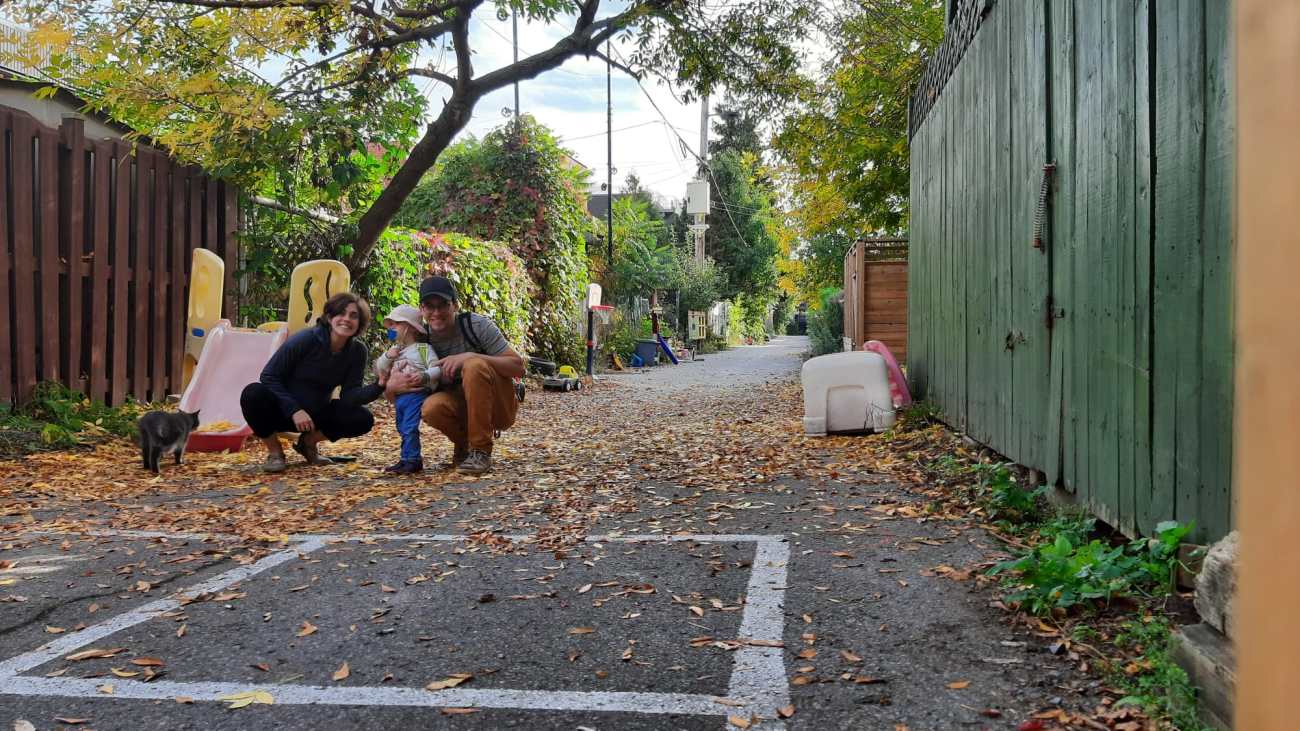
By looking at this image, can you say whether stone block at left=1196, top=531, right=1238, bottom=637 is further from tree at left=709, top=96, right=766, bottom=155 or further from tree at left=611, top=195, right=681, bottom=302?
tree at left=709, top=96, right=766, bottom=155

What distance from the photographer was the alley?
8.06 feet

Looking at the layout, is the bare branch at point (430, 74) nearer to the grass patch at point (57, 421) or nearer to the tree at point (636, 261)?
the grass patch at point (57, 421)

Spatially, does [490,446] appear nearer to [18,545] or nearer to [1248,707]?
[18,545]

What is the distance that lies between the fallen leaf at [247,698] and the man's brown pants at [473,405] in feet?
12.3

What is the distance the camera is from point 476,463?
6.29m

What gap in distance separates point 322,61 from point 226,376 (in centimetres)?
348

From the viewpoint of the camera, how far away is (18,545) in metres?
4.27

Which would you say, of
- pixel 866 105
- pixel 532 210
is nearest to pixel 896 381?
pixel 866 105

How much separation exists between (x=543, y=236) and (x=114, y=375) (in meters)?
9.87

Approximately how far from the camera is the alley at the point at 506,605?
8.06ft

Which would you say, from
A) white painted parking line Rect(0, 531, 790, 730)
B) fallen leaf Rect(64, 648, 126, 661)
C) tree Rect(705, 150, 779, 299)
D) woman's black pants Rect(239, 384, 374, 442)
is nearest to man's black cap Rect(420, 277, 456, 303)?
woman's black pants Rect(239, 384, 374, 442)

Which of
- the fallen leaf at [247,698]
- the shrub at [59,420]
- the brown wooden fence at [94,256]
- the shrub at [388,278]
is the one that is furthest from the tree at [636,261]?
the fallen leaf at [247,698]

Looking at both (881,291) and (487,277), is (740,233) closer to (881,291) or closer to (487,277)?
(487,277)

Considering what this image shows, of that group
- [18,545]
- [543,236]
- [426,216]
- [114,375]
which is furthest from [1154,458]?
[426,216]
